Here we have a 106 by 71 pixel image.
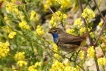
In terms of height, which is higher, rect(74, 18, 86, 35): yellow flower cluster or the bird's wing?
rect(74, 18, 86, 35): yellow flower cluster

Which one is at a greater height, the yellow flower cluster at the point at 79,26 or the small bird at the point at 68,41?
the yellow flower cluster at the point at 79,26

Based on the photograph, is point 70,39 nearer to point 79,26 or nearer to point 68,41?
point 68,41

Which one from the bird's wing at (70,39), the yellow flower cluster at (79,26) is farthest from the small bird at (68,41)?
the yellow flower cluster at (79,26)

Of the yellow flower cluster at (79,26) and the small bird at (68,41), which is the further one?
the yellow flower cluster at (79,26)

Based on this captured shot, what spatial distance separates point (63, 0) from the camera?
15.4 ft

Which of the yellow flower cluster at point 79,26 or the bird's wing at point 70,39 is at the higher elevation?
the yellow flower cluster at point 79,26

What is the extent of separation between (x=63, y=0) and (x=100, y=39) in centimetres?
64

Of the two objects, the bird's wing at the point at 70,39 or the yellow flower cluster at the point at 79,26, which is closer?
the bird's wing at the point at 70,39

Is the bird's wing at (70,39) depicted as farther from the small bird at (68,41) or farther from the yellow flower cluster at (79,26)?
the yellow flower cluster at (79,26)

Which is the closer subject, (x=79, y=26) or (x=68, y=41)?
(x=68, y=41)

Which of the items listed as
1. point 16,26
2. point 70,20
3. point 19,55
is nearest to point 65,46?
point 19,55

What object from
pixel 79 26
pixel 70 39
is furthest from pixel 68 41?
pixel 79 26

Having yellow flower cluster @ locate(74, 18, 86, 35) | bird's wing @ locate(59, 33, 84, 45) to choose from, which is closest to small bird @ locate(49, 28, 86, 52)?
bird's wing @ locate(59, 33, 84, 45)

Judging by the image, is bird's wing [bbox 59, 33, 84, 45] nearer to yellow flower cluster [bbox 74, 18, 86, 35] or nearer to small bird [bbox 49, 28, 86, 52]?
small bird [bbox 49, 28, 86, 52]
